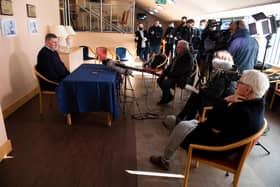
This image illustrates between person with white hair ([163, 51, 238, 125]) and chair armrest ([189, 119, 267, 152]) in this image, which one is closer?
chair armrest ([189, 119, 267, 152])

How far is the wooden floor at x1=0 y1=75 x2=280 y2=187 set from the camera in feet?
6.21

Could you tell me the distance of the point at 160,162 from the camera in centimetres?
211

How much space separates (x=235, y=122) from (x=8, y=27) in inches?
125

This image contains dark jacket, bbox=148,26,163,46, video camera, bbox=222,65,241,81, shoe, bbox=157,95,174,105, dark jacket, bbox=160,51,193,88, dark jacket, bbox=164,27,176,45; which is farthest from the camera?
dark jacket, bbox=148,26,163,46

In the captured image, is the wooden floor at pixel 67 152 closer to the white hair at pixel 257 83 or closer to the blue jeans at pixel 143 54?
the white hair at pixel 257 83

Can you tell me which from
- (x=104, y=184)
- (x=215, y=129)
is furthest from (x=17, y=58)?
(x=215, y=129)

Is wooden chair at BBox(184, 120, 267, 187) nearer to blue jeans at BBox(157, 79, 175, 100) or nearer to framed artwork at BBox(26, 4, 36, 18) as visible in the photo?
blue jeans at BBox(157, 79, 175, 100)

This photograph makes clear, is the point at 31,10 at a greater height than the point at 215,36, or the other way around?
the point at 31,10

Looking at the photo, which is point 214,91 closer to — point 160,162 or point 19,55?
point 160,162

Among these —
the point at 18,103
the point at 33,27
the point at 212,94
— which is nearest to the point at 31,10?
the point at 33,27

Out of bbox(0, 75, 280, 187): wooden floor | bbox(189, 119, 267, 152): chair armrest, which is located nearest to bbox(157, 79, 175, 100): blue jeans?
bbox(0, 75, 280, 187): wooden floor

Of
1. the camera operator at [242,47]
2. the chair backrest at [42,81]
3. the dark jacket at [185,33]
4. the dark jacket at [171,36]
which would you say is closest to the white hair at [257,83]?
the camera operator at [242,47]

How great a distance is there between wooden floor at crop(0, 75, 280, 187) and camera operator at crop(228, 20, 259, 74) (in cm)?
104

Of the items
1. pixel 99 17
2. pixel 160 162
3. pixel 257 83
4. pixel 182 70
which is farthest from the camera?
pixel 99 17
